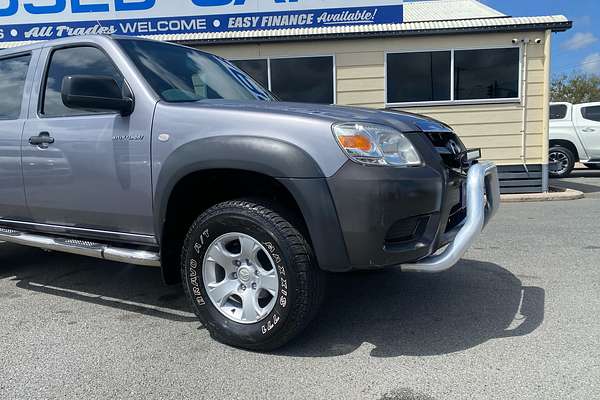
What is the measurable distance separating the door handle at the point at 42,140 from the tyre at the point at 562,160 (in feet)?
39.2

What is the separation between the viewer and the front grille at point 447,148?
2.98 meters

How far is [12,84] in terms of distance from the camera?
13.0ft

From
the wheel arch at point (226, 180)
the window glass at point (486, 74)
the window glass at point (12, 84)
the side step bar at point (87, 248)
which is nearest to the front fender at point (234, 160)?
the wheel arch at point (226, 180)

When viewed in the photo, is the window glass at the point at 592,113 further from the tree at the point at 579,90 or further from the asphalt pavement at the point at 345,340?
the tree at the point at 579,90

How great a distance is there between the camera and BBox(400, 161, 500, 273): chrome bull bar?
269 cm

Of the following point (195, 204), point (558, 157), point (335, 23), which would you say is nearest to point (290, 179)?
point (195, 204)

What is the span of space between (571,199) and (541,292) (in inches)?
240

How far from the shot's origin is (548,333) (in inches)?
122

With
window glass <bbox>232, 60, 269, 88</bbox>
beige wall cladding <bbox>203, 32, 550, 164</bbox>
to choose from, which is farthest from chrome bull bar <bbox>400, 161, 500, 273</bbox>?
window glass <bbox>232, 60, 269, 88</bbox>

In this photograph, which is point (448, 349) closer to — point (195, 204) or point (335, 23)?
point (195, 204)

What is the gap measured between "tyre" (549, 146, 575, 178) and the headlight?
36.8 ft

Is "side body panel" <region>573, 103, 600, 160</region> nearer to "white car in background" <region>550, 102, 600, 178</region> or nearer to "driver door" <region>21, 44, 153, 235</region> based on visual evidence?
"white car in background" <region>550, 102, 600, 178</region>

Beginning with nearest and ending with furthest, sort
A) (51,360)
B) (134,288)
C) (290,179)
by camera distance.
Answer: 1. (290,179)
2. (51,360)
3. (134,288)

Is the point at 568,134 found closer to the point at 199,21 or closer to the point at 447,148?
the point at 199,21
